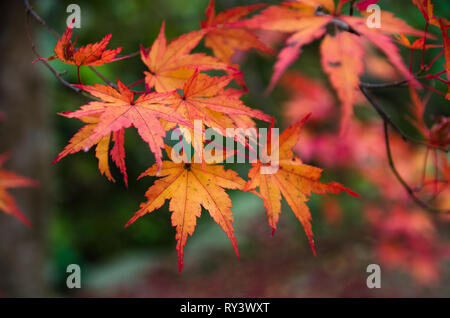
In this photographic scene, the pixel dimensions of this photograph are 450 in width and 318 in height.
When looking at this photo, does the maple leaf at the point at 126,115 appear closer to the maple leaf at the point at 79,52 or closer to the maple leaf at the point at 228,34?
the maple leaf at the point at 79,52

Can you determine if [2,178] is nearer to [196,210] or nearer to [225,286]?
[196,210]

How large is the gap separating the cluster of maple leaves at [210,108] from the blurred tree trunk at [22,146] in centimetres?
147

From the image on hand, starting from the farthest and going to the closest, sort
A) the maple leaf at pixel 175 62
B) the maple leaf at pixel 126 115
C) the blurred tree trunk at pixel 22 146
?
the blurred tree trunk at pixel 22 146
the maple leaf at pixel 175 62
the maple leaf at pixel 126 115

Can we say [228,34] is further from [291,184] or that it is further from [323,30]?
[291,184]

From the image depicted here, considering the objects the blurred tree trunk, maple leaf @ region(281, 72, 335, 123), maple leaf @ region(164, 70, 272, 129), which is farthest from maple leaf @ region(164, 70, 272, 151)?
the blurred tree trunk

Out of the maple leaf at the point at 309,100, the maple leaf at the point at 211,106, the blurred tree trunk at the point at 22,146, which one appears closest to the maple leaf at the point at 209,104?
the maple leaf at the point at 211,106

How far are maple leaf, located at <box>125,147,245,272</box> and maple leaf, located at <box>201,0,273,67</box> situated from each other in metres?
0.31

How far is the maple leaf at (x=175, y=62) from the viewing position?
1.97ft

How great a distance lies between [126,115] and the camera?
0.47m

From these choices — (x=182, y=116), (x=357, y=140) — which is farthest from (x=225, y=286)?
(x=182, y=116)

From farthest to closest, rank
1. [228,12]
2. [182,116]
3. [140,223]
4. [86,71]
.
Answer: [140,223] → [86,71] → [228,12] → [182,116]

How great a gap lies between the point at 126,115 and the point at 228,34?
371 millimetres

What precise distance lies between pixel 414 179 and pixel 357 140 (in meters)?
0.35
